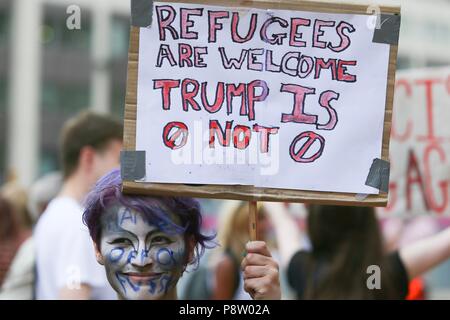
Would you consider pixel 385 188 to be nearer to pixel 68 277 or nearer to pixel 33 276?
pixel 68 277

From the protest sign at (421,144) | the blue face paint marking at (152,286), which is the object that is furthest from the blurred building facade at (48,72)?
the blue face paint marking at (152,286)

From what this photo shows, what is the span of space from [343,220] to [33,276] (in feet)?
3.84

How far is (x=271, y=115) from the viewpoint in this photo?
2650 mm

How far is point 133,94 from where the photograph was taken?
2590mm

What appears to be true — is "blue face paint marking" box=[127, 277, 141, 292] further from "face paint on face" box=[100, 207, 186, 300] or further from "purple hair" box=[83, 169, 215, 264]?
"purple hair" box=[83, 169, 215, 264]

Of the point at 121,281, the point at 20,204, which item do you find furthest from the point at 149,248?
the point at 20,204

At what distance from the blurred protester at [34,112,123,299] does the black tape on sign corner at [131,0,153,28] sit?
1.12 meters

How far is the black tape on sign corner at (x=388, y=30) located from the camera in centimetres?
264

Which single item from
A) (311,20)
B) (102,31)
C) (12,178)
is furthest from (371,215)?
(102,31)

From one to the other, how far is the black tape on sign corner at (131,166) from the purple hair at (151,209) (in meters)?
0.14

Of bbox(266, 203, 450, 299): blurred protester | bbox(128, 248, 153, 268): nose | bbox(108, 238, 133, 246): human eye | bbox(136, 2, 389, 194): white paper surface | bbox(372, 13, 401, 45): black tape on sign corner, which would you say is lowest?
bbox(266, 203, 450, 299): blurred protester

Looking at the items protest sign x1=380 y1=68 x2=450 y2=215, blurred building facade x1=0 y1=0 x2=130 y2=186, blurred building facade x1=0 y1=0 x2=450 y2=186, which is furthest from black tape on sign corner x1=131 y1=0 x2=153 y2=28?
blurred building facade x1=0 y1=0 x2=130 y2=186

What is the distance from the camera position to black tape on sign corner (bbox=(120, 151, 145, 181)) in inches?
101

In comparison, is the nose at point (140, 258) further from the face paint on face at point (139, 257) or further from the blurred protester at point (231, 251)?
the blurred protester at point (231, 251)
